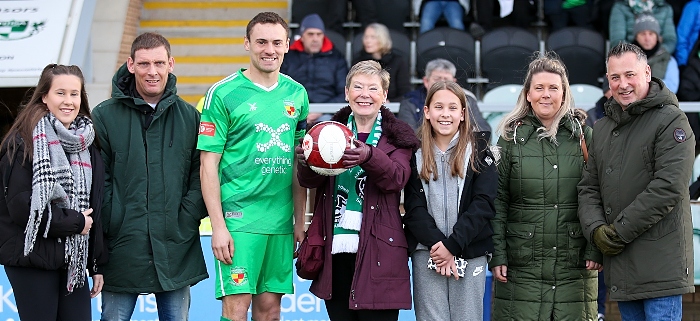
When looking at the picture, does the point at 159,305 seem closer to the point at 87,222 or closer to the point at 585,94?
the point at 87,222

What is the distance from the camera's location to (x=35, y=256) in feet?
14.9

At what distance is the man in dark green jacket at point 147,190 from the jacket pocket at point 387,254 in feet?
3.12

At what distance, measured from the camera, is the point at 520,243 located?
503cm

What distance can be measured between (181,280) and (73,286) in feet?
1.79

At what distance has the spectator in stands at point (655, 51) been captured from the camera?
9.66 m

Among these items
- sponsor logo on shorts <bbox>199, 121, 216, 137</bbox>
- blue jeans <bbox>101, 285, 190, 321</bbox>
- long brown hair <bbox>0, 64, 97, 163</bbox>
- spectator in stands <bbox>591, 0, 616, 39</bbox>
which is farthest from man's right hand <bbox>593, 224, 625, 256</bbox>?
spectator in stands <bbox>591, 0, 616, 39</bbox>

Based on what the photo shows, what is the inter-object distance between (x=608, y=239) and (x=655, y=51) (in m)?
5.43

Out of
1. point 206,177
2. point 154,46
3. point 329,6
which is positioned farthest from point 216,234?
point 329,6

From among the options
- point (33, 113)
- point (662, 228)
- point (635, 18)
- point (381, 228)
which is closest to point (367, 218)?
point (381, 228)

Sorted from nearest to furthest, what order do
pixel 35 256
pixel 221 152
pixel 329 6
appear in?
pixel 35 256 < pixel 221 152 < pixel 329 6

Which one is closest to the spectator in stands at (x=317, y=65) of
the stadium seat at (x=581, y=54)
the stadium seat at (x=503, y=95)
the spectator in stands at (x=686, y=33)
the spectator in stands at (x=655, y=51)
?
the stadium seat at (x=503, y=95)

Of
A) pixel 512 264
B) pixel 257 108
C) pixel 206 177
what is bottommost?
pixel 512 264

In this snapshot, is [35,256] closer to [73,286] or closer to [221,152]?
[73,286]

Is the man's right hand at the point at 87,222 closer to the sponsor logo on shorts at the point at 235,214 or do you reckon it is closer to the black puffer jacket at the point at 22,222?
the black puffer jacket at the point at 22,222
